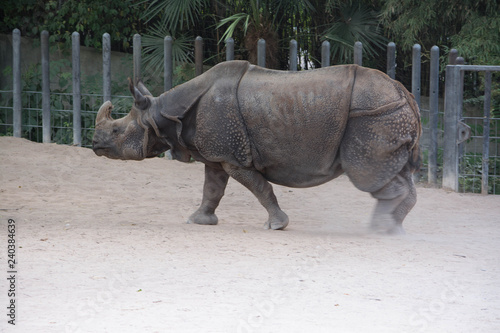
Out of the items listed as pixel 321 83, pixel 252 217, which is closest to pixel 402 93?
pixel 321 83

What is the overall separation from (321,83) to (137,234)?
2.05 metres

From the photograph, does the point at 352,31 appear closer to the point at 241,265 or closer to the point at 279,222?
the point at 279,222

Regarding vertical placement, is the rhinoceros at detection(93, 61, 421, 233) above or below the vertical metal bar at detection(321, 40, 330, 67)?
below

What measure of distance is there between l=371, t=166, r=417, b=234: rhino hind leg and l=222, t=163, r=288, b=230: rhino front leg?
86 cm

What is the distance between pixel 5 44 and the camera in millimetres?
14109

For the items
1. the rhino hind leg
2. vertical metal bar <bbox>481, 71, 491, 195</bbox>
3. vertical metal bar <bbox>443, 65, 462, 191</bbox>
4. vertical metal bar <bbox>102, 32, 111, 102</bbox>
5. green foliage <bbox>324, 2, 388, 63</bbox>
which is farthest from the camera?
green foliage <bbox>324, 2, 388, 63</bbox>

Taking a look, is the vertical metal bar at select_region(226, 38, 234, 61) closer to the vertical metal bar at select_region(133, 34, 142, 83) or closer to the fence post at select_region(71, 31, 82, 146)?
the vertical metal bar at select_region(133, 34, 142, 83)

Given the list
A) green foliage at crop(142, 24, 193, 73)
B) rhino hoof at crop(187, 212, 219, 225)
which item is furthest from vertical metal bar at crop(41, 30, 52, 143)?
rhino hoof at crop(187, 212, 219, 225)

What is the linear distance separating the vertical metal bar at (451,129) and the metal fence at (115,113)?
0.33 ft

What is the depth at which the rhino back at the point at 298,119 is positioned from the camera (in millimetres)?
6449

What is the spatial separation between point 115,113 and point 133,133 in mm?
4943

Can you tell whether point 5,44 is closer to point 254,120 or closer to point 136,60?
point 136,60

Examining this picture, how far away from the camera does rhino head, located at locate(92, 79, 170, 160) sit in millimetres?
6934

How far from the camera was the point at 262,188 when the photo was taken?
6.88m
